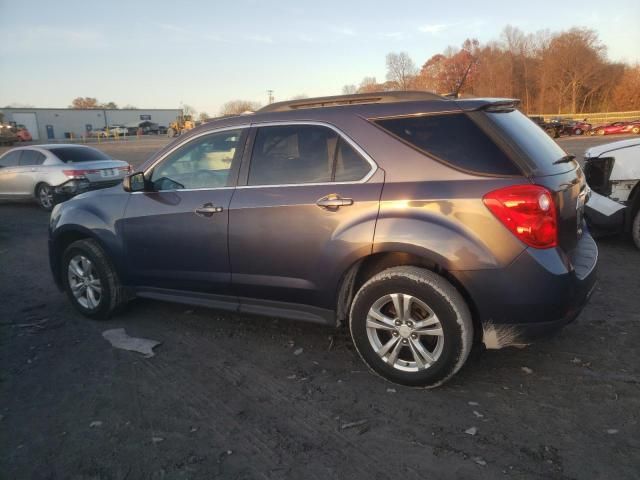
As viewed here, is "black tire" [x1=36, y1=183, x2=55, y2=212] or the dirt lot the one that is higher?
"black tire" [x1=36, y1=183, x2=55, y2=212]

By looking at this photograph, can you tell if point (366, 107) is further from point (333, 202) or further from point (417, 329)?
point (417, 329)

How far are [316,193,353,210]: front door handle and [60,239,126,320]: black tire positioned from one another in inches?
92.5

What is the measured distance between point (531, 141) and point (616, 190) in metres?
3.77

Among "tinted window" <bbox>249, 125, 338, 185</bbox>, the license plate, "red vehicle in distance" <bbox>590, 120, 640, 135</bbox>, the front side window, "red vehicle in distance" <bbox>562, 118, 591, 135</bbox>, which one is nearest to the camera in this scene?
the front side window

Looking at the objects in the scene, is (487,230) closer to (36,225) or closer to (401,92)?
(401,92)

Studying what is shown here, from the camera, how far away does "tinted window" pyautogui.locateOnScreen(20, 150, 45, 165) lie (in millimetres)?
11844

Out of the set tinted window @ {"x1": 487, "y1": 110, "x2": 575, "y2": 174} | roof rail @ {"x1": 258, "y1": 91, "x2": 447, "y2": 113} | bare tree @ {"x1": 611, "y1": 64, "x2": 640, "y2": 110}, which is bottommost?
tinted window @ {"x1": 487, "y1": 110, "x2": 575, "y2": 174}

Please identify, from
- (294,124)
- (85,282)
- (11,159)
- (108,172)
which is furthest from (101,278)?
(11,159)

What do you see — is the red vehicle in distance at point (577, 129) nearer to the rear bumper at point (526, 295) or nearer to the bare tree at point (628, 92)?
the bare tree at point (628, 92)

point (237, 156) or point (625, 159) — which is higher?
point (237, 156)

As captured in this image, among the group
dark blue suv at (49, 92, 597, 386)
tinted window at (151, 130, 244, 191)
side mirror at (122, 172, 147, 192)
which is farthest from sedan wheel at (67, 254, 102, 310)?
tinted window at (151, 130, 244, 191)

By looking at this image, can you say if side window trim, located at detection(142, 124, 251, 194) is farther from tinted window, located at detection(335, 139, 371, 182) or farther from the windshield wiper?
the windshield wiper

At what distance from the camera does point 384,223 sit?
10.3 ft

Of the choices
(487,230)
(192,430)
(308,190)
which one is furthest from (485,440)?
(308,190)
